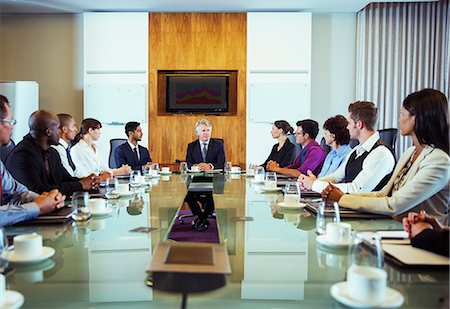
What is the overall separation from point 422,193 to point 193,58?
16.8ft

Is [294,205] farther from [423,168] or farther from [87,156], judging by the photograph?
[87,156]

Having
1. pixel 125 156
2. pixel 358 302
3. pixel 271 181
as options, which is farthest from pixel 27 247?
pixel 125 156

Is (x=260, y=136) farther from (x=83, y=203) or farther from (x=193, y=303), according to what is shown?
(x=193, y=303)

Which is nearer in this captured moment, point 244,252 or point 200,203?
point 244,252

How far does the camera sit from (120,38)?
6.70 metres

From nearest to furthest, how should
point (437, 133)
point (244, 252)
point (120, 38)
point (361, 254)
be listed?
1. point (361, 254)
2. point (244, 252)
3. point (437, 133)
4. point (120, 38)

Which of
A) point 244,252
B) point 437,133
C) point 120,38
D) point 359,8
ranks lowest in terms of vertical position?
point 244,252

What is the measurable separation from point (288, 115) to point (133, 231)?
518 centimetres

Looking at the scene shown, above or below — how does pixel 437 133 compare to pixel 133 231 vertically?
above

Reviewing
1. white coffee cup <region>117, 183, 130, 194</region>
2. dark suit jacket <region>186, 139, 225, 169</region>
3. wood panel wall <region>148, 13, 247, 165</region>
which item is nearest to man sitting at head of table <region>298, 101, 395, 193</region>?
white coffee cup <region>117, 183, 130, 194</region>

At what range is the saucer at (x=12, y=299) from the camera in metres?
0.97

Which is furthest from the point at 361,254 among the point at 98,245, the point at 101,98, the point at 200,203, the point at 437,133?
the point at 101,98

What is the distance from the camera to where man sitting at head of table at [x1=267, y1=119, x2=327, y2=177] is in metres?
4.36

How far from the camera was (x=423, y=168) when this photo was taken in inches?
79.7
